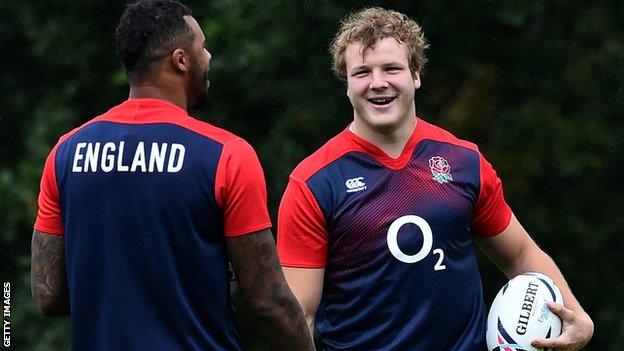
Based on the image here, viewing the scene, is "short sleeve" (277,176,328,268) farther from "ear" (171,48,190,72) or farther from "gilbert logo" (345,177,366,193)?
"ear" (171,48,190,72)

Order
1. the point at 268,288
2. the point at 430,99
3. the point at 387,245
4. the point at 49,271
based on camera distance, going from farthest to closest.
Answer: the point at 430,99 < the point at 387,245 < the point at 49,271 < the point at 268,288

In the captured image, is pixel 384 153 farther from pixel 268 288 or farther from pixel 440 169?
pixel 268 288

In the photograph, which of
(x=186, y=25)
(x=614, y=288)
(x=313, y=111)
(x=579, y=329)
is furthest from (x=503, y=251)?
(x=614, y=288)

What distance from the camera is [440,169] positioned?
4672 millimetres

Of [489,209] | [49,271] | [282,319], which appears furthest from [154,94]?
[489,209]

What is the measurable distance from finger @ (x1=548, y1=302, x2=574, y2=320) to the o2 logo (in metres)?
0.38

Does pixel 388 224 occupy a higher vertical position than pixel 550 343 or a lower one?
higher

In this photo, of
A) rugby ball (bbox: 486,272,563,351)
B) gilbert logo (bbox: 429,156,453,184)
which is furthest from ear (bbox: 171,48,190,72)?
rugby ball (bbox: 486,272,563,351)

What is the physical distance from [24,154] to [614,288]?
12.2 feet

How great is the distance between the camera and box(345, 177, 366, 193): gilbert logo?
4582 millimetres

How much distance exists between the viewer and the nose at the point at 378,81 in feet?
15.0

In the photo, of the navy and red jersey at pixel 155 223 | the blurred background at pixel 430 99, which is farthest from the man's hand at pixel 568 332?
the blurred background at pixel 430 99

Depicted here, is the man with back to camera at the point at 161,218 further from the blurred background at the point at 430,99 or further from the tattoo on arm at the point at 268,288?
the blurred background at the point at 430,99

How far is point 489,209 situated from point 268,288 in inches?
46.9
